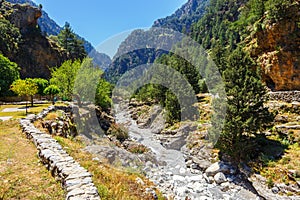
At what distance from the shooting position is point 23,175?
8148 millimetres

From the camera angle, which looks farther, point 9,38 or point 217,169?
point 9,38

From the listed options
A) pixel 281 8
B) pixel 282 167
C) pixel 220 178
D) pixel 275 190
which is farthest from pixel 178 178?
pixel 281 8

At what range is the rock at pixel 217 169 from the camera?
58.5 ft

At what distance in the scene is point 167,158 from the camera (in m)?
22.9

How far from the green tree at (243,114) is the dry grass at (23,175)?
14.7 meters

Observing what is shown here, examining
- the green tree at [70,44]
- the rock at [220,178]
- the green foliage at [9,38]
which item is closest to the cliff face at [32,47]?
the green foliage at [9,38]

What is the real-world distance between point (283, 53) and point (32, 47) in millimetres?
66429

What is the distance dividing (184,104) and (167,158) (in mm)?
13705

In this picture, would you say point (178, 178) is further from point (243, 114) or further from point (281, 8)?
point (281, 8)

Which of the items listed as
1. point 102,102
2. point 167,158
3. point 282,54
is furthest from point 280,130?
point 102,102

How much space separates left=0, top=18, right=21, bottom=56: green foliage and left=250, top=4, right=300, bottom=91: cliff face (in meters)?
62.1

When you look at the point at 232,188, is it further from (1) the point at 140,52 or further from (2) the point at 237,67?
(1) the point at 140,52

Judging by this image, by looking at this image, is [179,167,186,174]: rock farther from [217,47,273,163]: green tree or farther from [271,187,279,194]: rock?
[271,187,279,194]: rock

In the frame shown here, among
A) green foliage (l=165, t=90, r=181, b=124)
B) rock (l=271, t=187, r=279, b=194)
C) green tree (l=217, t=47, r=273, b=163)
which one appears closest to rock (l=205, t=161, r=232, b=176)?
green tree (l=217, t=47, r=273, b=163)
